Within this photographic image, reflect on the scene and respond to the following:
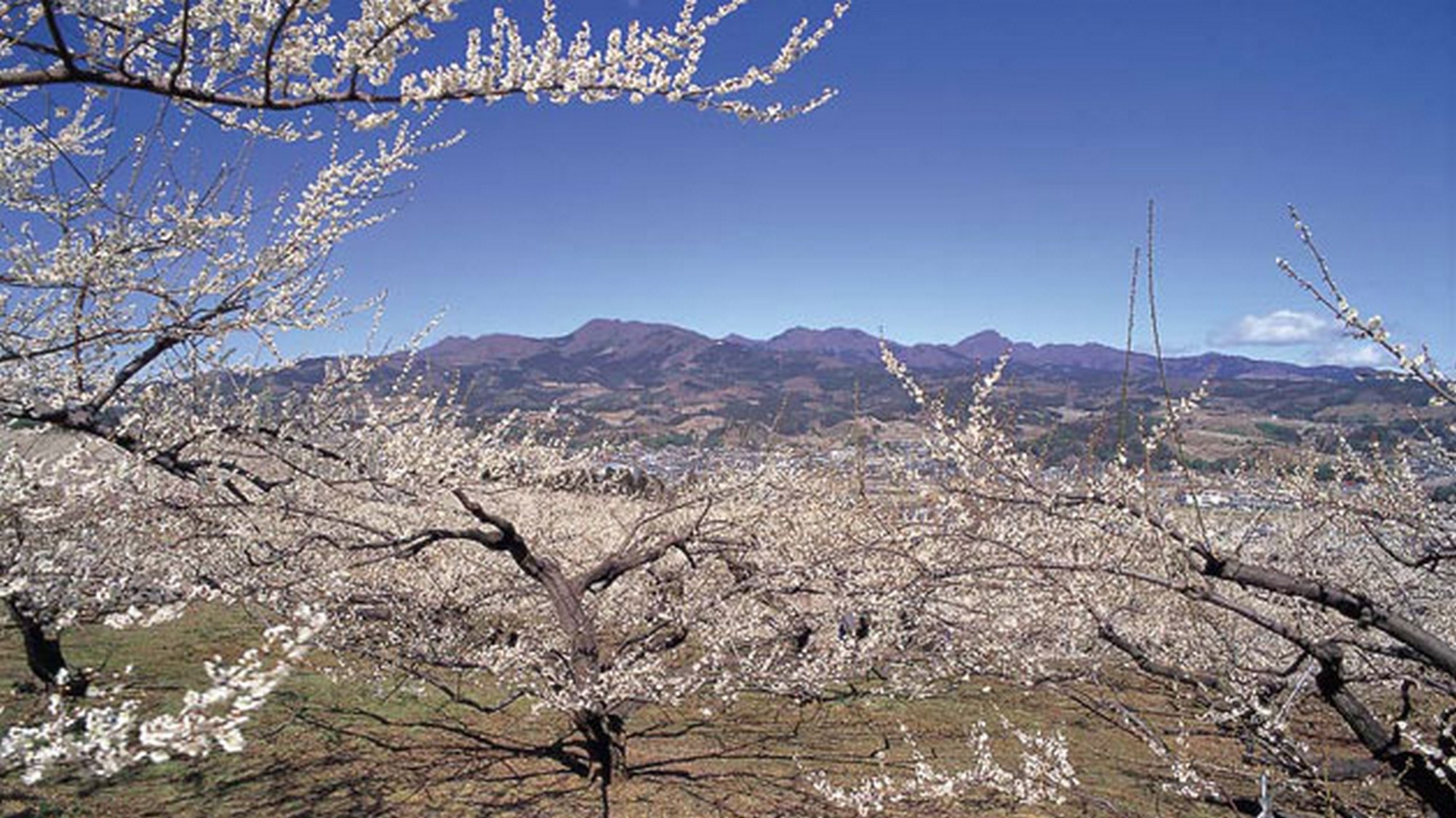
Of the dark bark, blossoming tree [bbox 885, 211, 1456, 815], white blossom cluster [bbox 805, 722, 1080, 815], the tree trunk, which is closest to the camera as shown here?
blossoming tree [bbox 885, 211, 1456, 815]

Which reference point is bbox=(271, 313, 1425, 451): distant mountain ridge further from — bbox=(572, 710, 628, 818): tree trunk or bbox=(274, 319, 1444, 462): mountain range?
bbox=(572, 710, 628, 818): tree trunk

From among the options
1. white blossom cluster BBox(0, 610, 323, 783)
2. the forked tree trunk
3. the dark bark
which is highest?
white blossom cluster BBox(0, 610, 323, 783)

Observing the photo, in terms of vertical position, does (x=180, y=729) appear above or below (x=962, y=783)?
above

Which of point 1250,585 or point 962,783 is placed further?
point 962,783

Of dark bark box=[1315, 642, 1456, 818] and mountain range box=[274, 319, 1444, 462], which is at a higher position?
mountain range box=[274, 319, 1444, 462]

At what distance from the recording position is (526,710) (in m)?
9.88

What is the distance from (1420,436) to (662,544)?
10131 millimetres

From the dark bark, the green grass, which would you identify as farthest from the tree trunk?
the dark bark

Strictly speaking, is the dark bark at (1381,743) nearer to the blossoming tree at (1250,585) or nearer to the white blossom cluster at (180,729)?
the blossoming tree at (1250,585)

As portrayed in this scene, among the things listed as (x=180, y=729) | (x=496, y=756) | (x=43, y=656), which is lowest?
(x=496, y=756)

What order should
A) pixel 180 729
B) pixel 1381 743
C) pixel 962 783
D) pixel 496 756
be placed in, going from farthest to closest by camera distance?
pixel 496 756 < pixel 962 783 < pixel 1381 743 < pixel 180 729

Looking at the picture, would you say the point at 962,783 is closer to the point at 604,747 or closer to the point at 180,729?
the point at 604,747

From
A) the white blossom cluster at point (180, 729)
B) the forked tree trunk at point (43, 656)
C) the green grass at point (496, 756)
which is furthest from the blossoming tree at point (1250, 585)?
the forked tree trunk at point (43, 656)

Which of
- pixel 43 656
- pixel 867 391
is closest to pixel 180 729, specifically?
pixel 43 656
